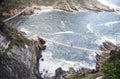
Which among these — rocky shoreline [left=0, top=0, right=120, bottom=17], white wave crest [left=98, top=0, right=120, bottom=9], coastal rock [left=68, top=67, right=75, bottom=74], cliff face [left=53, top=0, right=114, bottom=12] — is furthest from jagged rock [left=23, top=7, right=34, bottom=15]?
coastal rock [left=68, top=67, right=75, bottom=74]

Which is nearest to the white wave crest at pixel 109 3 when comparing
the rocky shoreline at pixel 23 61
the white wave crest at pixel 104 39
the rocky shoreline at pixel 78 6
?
the rocky shoreline at pixel 78 6

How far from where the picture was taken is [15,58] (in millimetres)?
33938

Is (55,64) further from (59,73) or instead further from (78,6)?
(78,6)

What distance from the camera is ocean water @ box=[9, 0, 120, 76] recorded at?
43.5 meters

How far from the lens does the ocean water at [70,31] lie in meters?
43.5

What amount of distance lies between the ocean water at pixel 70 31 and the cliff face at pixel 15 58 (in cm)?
424

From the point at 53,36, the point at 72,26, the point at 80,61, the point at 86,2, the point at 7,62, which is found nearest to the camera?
the point at 7,62

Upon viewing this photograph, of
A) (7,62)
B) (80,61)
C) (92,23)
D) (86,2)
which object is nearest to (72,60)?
(80,61)

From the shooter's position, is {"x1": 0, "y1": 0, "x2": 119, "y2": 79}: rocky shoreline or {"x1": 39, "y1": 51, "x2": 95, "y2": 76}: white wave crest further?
{"x1": 39, "y1": 51, "x2": 95, "y2": 76}: white wave crest

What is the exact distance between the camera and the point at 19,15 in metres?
59.5

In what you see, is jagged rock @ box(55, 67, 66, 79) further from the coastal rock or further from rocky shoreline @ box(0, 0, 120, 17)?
rocky shoreline @ box(0, 0, 120, 17)

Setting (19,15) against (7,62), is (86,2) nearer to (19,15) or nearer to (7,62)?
(19,15)

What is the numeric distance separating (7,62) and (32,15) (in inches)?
1097

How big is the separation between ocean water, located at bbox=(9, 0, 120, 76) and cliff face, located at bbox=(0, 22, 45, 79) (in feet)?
13.9
